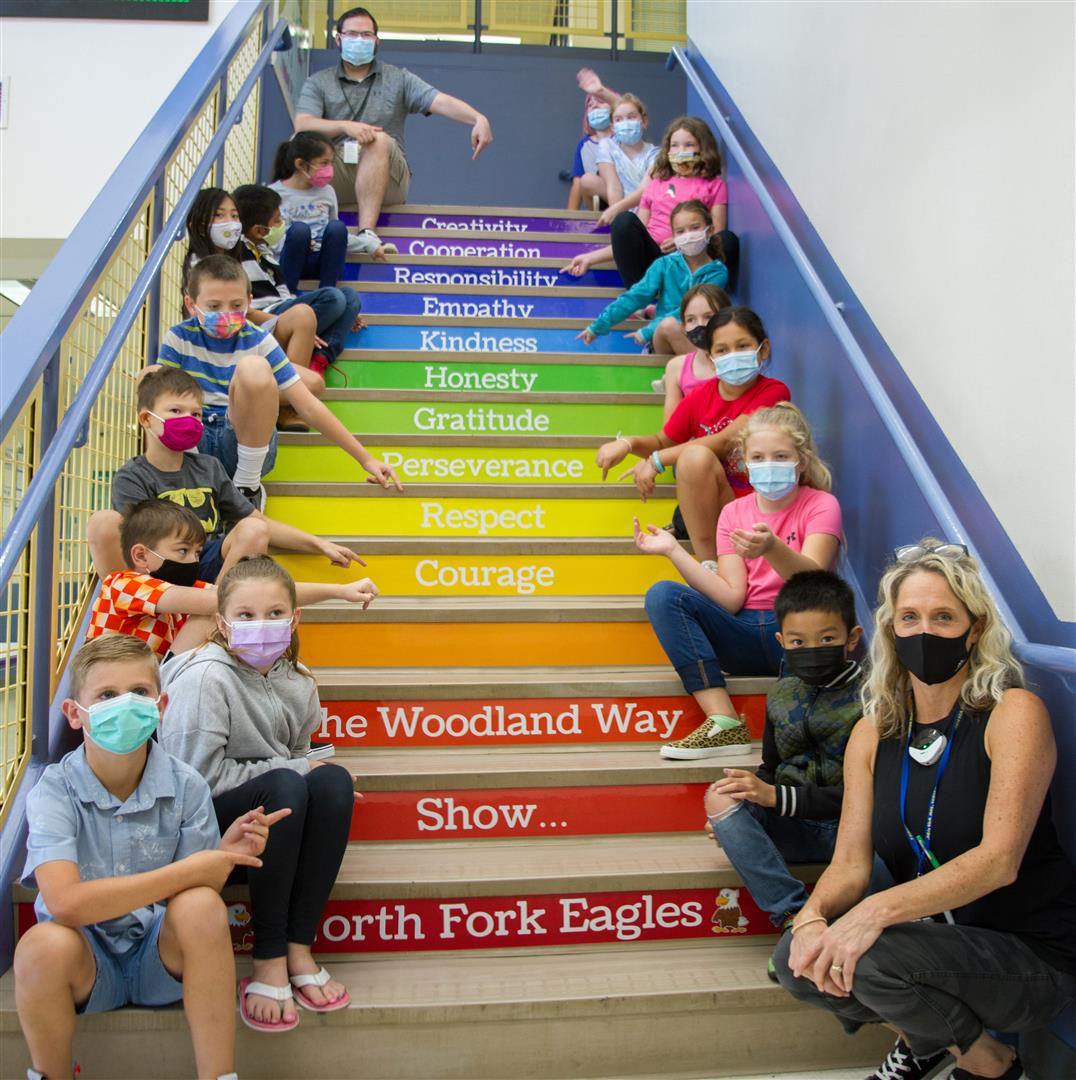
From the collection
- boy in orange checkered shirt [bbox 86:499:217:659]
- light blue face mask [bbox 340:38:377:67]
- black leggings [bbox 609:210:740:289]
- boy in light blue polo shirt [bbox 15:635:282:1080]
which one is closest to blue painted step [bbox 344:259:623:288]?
black leggings [bbox 609:210:740:289]

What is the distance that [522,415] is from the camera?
384 centimetres

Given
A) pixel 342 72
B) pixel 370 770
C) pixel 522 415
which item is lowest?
pixel 370 770

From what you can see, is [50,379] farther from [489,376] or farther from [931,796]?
[489,376]

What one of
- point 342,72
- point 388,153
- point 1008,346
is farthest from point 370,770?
point 342,72

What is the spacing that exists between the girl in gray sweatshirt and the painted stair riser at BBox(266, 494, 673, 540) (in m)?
1.03

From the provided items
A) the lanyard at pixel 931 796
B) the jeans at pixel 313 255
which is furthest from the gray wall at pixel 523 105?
the lanyard at pixel 931 796

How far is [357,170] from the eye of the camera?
5.12m

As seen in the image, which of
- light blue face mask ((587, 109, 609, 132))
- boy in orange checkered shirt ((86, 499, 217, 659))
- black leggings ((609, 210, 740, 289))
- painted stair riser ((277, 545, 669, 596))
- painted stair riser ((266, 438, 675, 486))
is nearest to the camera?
boy in orange checkered shirt ((86, 499, 217, 659))

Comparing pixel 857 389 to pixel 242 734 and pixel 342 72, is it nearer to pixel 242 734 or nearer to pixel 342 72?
pixel 242 734

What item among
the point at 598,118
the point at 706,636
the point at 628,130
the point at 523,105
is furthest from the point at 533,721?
the point at 523,105

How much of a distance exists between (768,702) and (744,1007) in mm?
603

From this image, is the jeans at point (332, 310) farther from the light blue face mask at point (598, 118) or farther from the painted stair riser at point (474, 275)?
the light blue face mask at point (598, 118)

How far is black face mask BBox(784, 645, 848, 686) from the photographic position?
229cm

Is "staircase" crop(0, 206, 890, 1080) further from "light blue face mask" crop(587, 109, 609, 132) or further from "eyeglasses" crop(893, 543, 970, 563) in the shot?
"light blue face mask" crop(587, 109, 609, 132)
